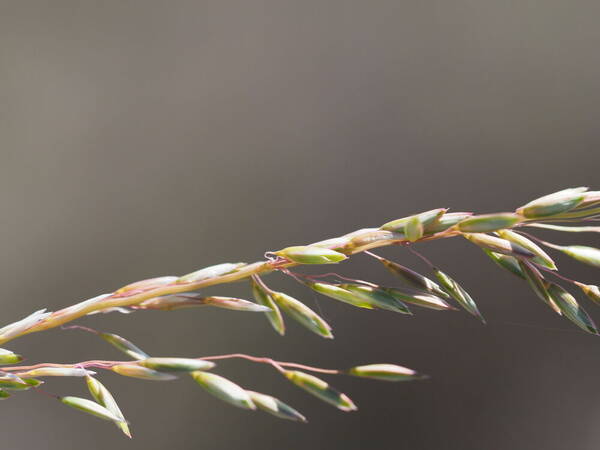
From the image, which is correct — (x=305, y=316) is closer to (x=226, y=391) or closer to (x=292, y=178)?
(x=226, y=391)

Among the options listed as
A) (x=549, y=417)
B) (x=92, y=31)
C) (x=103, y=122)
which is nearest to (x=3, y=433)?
(x=103, y=122)

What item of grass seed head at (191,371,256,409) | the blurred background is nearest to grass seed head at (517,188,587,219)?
grass seed head at (191,371,256,409)

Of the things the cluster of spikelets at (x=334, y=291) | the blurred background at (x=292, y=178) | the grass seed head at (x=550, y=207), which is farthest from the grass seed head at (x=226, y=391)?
the blurred background at (x=292, y=178)

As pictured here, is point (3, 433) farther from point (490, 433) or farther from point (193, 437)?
point (490, 433)

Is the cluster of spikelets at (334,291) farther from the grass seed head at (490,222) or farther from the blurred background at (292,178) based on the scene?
the blurred background at (292,178)

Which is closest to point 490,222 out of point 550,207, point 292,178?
point 550,207

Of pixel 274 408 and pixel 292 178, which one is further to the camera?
pixel 292 178
